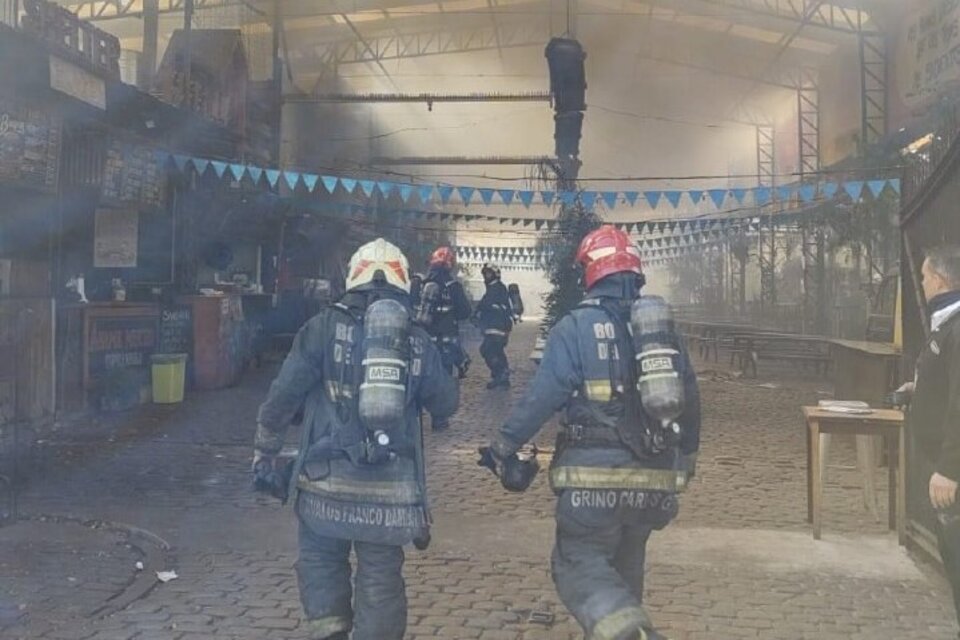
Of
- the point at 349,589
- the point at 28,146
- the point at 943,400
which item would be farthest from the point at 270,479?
the point at 28,146

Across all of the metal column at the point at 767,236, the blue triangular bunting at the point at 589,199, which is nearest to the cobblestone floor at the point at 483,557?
the blue triangular bunting at the point at 589,199

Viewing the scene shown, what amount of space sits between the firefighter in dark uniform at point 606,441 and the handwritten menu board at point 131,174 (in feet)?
30.1

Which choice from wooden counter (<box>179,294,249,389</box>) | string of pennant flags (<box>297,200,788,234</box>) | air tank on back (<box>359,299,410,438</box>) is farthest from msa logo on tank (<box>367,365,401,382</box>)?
string of pennant flags (<box>297,200,788,234</box>)

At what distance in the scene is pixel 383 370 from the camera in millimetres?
3219

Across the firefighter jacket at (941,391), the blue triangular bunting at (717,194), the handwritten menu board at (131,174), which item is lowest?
the firefighter jacket at (941,391)

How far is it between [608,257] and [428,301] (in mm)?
8230

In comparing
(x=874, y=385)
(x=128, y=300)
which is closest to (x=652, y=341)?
(x=874, y=385)

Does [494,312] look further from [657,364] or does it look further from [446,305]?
[657,364]

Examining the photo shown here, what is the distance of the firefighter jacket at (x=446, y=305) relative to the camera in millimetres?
11812

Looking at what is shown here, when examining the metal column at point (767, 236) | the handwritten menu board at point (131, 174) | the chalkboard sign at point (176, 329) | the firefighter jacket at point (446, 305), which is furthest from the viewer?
the metal column at point (767, 236)

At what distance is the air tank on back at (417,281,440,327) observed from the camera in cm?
1159

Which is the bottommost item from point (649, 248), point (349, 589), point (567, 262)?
point (349, 589)

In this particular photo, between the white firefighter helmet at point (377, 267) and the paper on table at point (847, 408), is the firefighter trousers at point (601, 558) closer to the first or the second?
the white firefighter helmet at point (377, 267)

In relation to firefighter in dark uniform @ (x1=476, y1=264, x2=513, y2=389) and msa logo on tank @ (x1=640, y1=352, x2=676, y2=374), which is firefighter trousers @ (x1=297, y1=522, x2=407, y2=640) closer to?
msa logo on tank @ (x1=640, y1=352, x2=676, y2=374)
